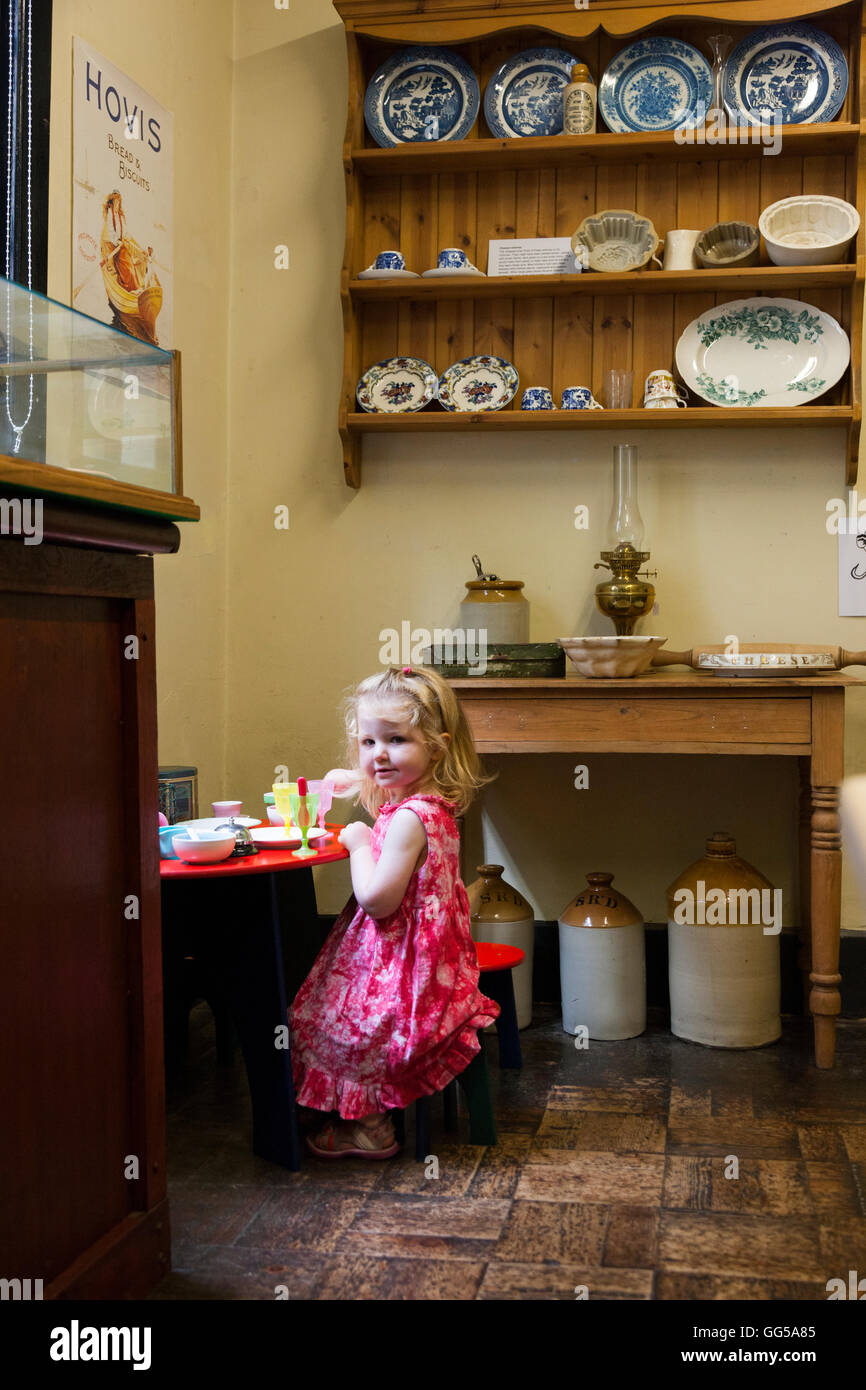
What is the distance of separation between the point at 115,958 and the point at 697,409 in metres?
2.09

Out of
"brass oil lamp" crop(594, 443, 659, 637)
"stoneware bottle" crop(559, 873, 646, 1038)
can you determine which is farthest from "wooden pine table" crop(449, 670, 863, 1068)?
"stoneware bottle" crop(559, 873, 646, 1038)

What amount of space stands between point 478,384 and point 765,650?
40.8 inches

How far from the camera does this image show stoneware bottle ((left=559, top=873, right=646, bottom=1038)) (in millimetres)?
2900

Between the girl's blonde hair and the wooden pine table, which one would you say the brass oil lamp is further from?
the girl's blonde hair

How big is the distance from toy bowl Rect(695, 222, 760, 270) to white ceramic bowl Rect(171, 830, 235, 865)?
1971mm

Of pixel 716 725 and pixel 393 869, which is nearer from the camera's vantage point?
pixel 393 869

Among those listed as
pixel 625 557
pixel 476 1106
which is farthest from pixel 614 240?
pixel 476 1106

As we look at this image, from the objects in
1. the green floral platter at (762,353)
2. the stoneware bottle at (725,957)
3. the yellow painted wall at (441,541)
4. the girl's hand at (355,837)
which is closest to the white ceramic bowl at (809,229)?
the green floral platter at (762,353)

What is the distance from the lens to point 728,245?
3.11 m

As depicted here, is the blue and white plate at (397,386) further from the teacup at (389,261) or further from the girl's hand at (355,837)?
the girl's hand at (355,837)

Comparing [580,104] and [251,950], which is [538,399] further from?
[251,950]

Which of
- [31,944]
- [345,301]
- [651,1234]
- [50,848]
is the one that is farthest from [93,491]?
[345,301]

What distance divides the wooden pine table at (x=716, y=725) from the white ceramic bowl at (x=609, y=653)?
2.0 inches

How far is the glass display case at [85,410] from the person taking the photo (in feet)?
4.58
